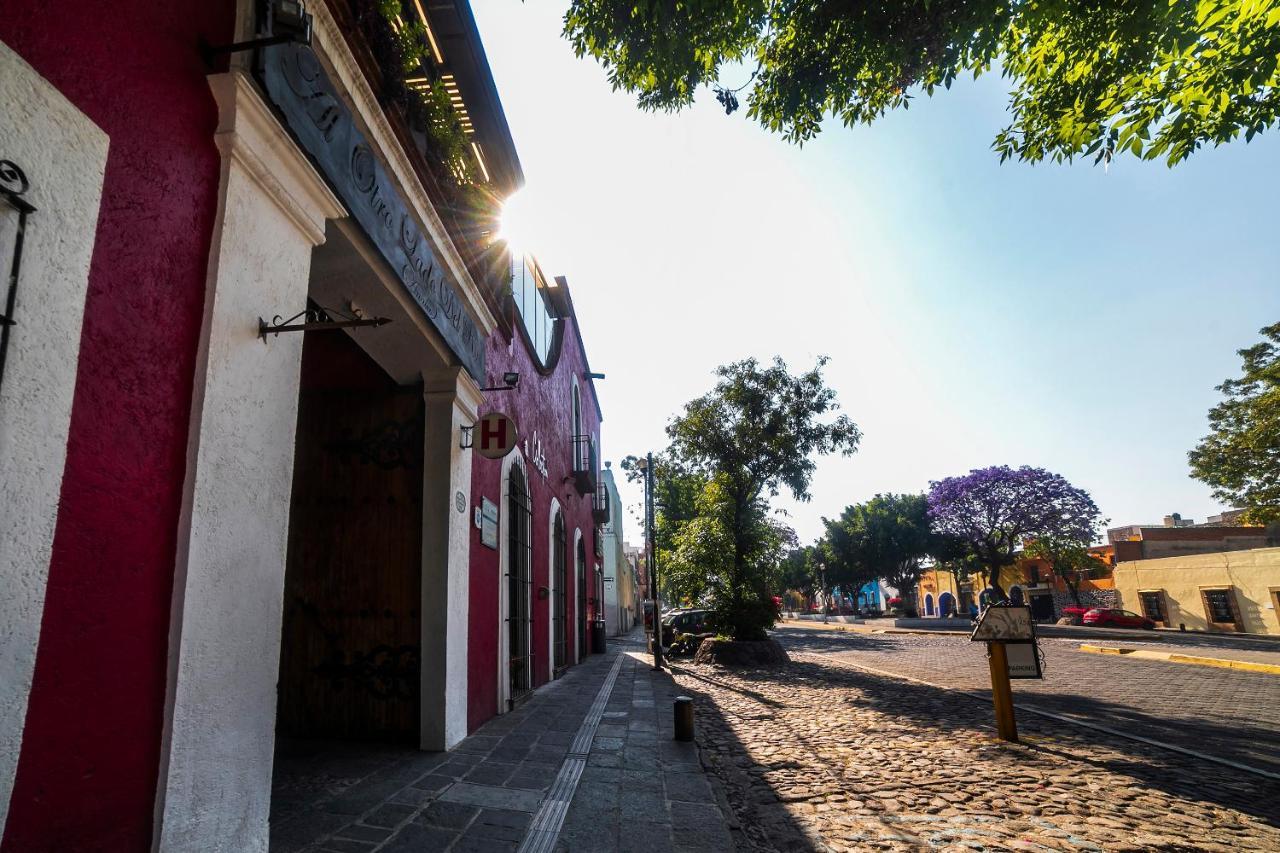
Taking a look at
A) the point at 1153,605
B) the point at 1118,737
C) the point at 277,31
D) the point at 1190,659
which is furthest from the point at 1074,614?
the point at 277,31

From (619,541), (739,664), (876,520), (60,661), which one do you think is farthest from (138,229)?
(876,520)

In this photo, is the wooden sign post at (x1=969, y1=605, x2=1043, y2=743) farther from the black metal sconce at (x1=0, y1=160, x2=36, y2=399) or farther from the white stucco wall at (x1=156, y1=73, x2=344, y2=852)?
the black metal sconce at (x1=0, y1=160, x2=36, y2=399)

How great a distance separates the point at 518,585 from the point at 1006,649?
17.9ft

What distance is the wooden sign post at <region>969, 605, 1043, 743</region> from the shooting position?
18.0 feet

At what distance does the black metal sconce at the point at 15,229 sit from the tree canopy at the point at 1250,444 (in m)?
27.5

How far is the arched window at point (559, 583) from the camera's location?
1127cm

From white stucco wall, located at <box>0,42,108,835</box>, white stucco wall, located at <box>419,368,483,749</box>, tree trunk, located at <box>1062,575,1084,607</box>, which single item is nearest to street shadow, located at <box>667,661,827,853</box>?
white stucco wall, located at <box>419,368,483,749</box>

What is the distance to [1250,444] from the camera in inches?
789

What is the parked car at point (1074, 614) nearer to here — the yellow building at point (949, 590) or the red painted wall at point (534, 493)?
the yellow building at point (949, 590)

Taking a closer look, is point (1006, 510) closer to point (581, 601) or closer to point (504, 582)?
point (581, 601)

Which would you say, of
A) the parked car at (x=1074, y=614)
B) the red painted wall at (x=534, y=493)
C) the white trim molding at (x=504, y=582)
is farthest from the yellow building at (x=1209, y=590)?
the white trim molding at (x=504, y=582)

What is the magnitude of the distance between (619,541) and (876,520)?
20.9m

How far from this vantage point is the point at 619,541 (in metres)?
30.9

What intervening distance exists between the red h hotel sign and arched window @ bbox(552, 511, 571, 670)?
5524mm
